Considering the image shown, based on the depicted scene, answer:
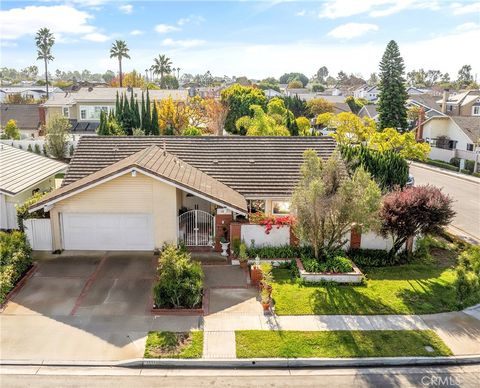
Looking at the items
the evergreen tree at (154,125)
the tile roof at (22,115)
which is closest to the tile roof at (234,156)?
the evergreen tree at (154,125)

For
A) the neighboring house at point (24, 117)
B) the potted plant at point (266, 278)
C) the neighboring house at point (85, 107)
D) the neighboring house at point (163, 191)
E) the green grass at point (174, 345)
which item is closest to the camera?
the green grass at point (174, 345)

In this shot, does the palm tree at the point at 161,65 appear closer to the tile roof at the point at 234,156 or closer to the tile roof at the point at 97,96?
the tile roof at the point at 97,96

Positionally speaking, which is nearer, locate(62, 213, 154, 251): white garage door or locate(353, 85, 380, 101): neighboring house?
locate(62, 213, 154, 251): white garage door

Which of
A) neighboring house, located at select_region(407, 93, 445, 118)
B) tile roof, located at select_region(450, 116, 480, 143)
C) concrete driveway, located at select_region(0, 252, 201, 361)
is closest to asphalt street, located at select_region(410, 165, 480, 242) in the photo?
tile roof, located at select_region(450, 116, 480, 143)

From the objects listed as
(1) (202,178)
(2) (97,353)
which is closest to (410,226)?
(1) (202,178)

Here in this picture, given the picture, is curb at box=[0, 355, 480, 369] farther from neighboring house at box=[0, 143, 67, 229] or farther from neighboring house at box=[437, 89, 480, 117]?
neighboring house at box=[437, 89, 480, 117]
